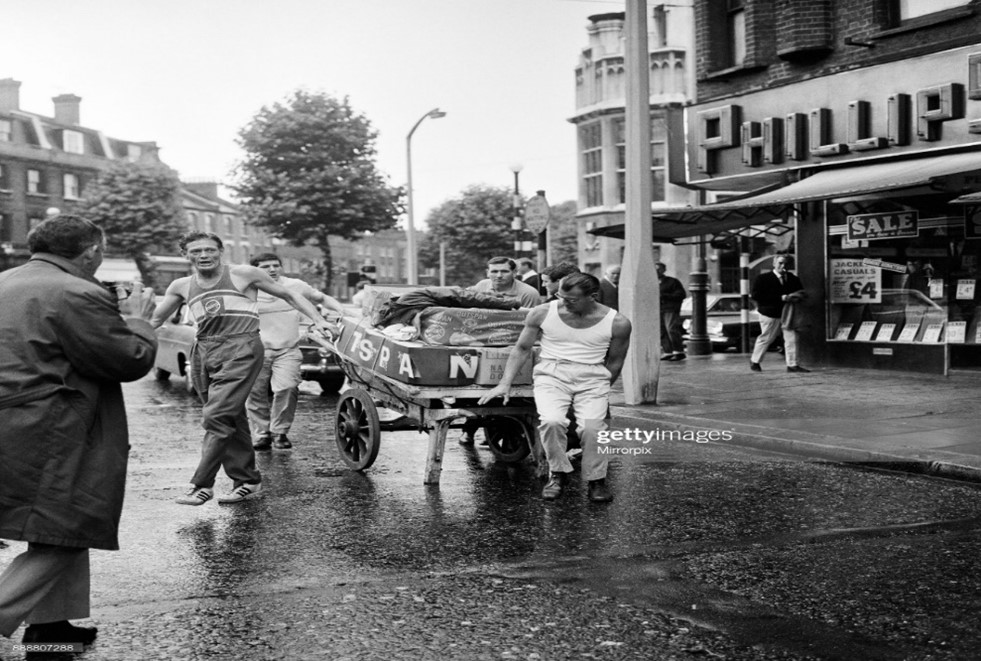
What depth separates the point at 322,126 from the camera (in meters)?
48.6

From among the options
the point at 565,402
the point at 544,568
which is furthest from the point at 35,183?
the point at 544,568

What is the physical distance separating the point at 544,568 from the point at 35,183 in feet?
207

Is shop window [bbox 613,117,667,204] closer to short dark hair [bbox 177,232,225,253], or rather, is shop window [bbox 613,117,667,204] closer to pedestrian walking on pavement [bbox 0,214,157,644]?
short dark hair [bbox 177,232,225,253]

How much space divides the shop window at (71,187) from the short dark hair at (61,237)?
212ft

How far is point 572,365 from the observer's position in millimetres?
7438

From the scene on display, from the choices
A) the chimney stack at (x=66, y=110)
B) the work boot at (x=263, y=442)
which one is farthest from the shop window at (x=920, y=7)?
the chimney stack at (x=66, y=110)

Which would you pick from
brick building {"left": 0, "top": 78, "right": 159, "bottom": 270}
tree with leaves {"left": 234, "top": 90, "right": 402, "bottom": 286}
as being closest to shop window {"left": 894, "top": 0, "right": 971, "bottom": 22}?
tree with leaves {"left": 234, "top": 90, "right": 402, "bottom": 286}

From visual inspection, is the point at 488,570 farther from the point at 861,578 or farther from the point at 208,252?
the point at 208,252

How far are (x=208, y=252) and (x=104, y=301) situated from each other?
3219mm

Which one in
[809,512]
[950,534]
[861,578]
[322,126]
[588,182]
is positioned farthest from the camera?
[322,126]

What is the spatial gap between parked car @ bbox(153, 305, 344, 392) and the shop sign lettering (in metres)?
7.80

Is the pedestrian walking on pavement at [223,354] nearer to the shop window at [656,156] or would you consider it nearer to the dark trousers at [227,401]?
the dark trousers at [227,401]

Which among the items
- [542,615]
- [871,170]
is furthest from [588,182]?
[542,615]

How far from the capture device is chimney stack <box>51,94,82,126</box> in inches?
2719
